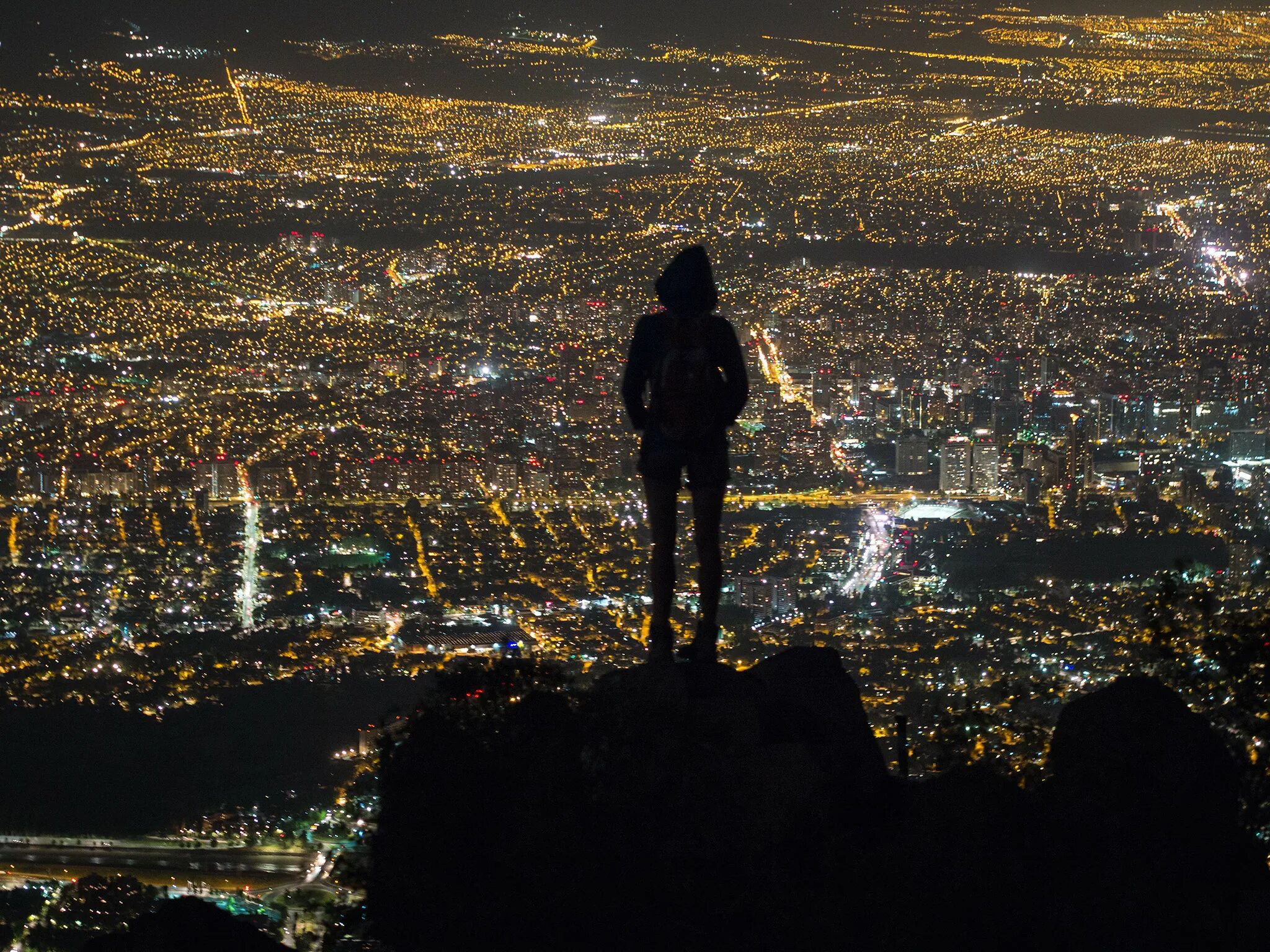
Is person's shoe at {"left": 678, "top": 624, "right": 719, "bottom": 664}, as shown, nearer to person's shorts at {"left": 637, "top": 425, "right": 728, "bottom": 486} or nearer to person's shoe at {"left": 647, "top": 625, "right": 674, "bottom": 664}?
person's shoe at {"left": 647, "top": 625, "right": 674, "bottom": 664}

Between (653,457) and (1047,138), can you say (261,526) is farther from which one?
(1047,138)

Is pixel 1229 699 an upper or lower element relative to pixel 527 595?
upper

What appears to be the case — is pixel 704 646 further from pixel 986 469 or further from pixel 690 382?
pixel 986 469

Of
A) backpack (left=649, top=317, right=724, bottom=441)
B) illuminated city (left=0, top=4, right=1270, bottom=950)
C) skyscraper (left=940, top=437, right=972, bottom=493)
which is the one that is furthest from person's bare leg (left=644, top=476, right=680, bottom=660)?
skyscraper (left=940, top=437, right=972, bottom=493)

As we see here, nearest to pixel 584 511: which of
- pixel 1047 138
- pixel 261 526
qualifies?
pixel 261 526

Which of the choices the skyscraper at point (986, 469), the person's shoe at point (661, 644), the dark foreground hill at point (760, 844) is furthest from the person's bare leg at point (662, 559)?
the skyscraper at point (986, 469)

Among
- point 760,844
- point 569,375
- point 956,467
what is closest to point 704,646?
point 760,844
